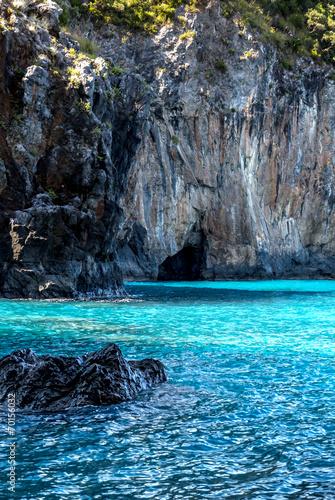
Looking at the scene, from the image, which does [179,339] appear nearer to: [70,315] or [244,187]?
[70,315]

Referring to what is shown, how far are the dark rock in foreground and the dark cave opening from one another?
128ft

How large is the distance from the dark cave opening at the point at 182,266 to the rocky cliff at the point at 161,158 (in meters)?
0.13

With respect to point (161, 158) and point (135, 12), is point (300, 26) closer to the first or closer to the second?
point (135, 12)

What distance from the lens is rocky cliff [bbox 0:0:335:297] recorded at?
77.3 feet

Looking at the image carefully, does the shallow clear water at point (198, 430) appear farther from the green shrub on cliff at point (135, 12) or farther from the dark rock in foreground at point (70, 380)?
the green shrub on cliff at point (135, 12)

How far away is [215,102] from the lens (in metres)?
43.3

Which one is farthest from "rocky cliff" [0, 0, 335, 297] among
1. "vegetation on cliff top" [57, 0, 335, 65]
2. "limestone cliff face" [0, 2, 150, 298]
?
"vegetation on cliff top" [57, 0, 335, 65]

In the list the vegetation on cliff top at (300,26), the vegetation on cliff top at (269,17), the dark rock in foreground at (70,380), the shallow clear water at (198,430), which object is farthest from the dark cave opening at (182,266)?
the dark rock in foreground at (70,380)

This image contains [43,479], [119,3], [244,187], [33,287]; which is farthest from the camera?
[244,187]

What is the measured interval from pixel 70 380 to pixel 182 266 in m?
41.4

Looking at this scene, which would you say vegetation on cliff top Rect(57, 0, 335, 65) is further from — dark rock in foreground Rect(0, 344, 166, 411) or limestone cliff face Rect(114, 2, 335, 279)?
dark rock in foreground Rect(0, 344, 166, 411)

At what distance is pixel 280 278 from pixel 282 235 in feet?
15.1

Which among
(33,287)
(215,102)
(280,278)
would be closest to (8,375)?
(33,287)

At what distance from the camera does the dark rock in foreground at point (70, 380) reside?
270 inches
